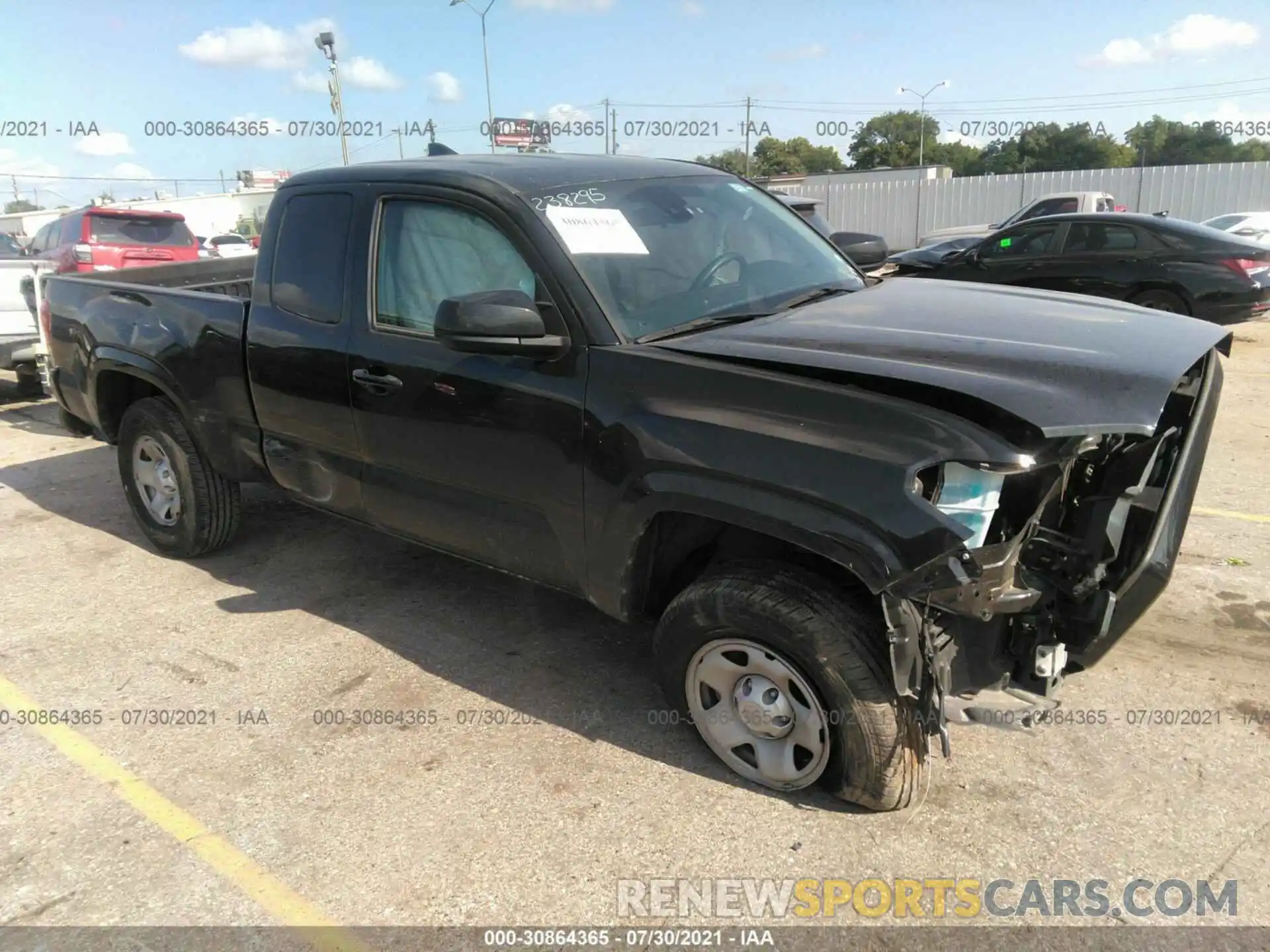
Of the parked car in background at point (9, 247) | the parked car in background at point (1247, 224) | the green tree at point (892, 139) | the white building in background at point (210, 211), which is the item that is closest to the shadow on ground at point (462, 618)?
the parked car in background at point (9, 247)

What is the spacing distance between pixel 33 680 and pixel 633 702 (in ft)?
8.27

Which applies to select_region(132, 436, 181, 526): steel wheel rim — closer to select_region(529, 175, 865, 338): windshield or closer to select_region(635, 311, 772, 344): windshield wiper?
select_region(529, 175, 865, 338): windshield

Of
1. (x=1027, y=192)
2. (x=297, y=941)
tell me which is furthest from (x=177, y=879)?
(x=1027, y=192)

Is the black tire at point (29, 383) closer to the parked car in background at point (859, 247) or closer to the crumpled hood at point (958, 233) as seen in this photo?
the parked car in background at point (859, 247)

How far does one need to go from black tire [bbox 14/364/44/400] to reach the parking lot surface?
5.42 meters

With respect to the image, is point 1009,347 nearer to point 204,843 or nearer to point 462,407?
point 462,407

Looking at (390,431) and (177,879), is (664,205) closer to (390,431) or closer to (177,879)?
(390,431)

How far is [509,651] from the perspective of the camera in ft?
12.8

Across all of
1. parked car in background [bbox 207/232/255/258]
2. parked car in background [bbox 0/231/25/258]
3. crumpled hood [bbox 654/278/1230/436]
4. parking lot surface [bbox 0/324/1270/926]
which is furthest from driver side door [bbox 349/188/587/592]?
parked car in background [bbox 207/232/255/258]

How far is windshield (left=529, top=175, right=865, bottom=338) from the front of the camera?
3.07 meters

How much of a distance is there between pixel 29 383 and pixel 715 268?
8.96 m

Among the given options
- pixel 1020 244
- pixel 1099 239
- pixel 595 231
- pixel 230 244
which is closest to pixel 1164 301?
pixel 1099 239

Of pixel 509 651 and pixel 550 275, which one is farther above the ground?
pixel 550 275

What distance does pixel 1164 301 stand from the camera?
965cm
